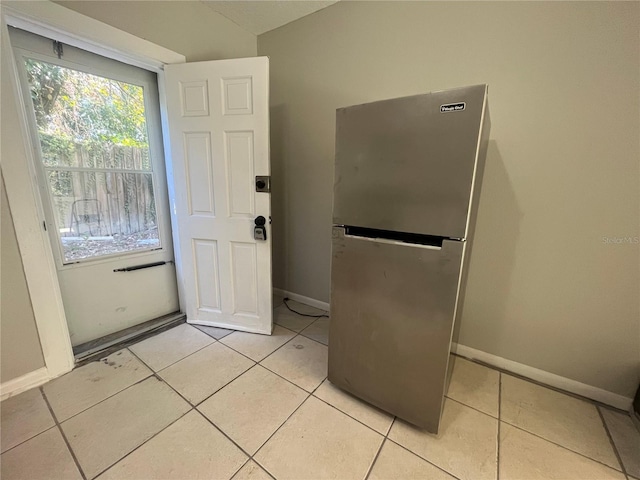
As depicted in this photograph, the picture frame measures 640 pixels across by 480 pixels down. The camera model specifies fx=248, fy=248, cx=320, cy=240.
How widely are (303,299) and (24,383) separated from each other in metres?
1.93

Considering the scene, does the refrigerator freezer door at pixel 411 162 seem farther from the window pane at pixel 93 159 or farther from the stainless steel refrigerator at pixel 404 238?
the window pane at pixel 93 159

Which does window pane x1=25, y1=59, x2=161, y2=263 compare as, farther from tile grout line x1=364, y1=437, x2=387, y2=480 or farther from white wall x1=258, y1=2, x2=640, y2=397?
tile grout line x1=364, y1=437, x2=387, y2=480

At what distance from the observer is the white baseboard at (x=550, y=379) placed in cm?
141

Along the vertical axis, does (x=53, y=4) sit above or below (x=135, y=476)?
above

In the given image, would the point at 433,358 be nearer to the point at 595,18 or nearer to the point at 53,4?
the point at 595,18

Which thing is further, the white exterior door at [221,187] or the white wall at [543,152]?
the white exterior door at [221,187]

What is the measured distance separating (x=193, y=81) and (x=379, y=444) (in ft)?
8.26

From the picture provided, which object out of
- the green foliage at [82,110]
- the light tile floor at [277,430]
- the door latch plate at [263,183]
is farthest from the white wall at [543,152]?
the green foliage at [82,110]

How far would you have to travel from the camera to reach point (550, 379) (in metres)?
1.56

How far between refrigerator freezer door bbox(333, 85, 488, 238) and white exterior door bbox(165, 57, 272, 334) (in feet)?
2.64

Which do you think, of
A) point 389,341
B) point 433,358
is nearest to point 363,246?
point 389,341

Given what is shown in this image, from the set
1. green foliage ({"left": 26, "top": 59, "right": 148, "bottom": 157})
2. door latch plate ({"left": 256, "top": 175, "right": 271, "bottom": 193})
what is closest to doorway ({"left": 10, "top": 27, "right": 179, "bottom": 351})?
green foliage ({"left": 26, "top": 59, "right": 148, "bottom": 157})

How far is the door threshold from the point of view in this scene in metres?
Answer: 1.71

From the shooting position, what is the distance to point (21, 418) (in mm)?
1269
